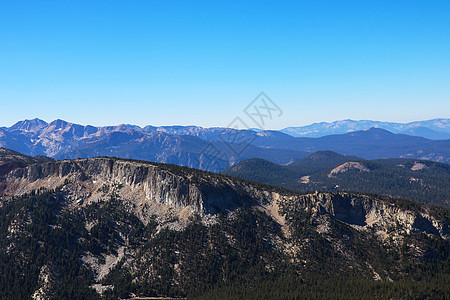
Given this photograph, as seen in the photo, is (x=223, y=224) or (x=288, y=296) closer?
(x=288, y=296)

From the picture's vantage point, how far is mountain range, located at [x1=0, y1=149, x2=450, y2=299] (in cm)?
15362

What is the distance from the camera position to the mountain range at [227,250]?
15362cm

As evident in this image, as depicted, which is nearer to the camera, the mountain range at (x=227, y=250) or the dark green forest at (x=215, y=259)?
the dark green forest at (x=215, y=259)

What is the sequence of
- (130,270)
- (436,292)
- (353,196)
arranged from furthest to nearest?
(353,196), (130,270), (436,292)

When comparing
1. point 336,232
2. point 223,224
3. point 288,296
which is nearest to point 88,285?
point 223,224

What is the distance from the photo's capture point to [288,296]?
14000 cm

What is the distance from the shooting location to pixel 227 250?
172 metres

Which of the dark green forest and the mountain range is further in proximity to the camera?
the mountain range

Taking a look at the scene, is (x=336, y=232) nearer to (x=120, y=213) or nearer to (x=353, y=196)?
(x=353, y=196)

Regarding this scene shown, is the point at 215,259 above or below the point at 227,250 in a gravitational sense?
below

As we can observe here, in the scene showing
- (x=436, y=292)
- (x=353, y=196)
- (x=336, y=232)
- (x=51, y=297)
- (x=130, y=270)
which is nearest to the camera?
(x=436, y=292)

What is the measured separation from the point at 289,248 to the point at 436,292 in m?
67.0

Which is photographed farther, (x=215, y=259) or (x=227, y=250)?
(x=227, y=250)

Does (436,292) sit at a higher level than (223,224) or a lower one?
lower
